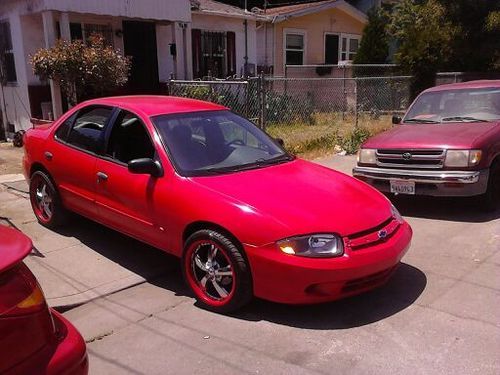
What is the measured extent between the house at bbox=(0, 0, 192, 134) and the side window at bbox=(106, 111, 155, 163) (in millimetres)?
6861

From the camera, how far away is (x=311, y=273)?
3549 millimetres

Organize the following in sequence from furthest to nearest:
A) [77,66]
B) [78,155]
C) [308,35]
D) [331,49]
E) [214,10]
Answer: [331,49] → [308,35] → [214,10] → [77,66] → [78,155]

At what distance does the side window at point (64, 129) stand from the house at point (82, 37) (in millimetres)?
5902

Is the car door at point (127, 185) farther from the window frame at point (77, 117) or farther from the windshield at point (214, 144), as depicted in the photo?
the windshield at point (214, 144)

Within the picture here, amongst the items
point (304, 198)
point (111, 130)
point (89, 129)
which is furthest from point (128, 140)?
point (304, 198)

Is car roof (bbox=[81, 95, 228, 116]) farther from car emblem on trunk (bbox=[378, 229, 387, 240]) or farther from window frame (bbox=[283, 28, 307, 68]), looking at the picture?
window frame (bbox=[283, 28, 307, 68])

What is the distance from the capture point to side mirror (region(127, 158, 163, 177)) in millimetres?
4285

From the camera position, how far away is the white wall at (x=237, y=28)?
52.8 ft

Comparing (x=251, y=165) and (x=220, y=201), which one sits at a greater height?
(x=251, y=165)

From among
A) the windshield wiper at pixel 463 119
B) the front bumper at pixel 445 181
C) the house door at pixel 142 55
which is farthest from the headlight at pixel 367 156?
the house door at pixel 142 55

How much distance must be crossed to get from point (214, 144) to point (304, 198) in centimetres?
113

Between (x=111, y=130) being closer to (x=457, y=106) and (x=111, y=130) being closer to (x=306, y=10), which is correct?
(x=457, y=106)

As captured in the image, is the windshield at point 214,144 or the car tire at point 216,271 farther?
the windshield at point 214,144

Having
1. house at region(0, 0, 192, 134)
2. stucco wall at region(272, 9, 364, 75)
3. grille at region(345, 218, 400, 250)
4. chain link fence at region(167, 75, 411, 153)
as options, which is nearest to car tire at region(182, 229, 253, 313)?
grille at region(345, 218, 400, 250)
